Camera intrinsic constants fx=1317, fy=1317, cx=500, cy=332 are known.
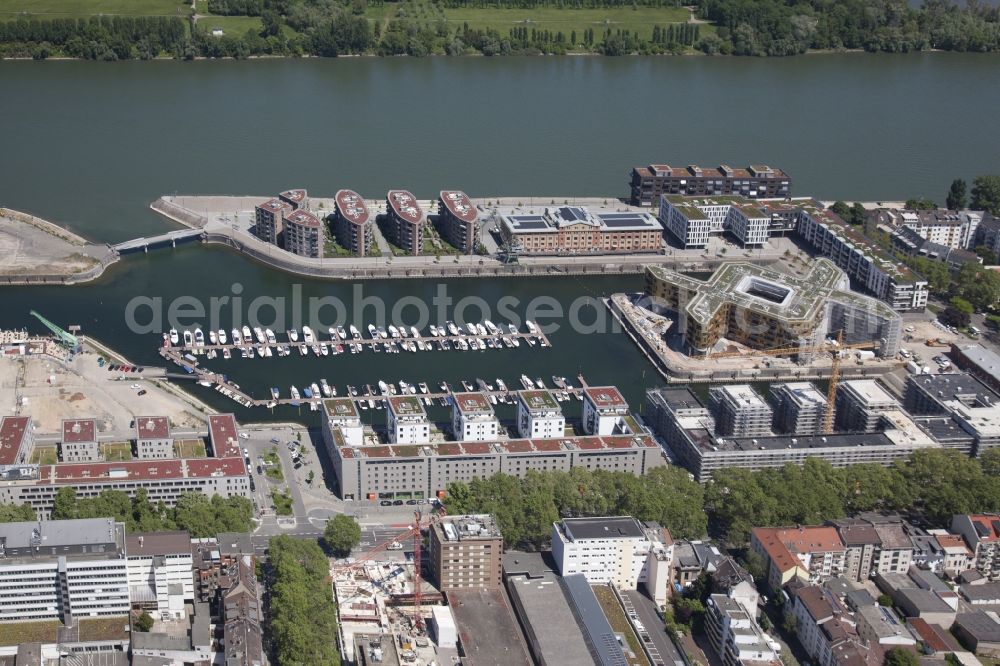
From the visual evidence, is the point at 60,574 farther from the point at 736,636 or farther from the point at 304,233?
the point at 304,233

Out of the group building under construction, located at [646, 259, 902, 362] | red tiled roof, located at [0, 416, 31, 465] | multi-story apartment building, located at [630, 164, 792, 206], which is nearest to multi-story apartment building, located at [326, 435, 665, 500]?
red tiled roof, located at [0, 416, 31, 465]

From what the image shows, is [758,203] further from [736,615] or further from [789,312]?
[736,615]

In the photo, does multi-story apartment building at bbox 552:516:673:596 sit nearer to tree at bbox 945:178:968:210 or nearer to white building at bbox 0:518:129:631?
white building at bbox 0:518:129:631

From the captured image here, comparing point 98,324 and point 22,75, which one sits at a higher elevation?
point 22,75

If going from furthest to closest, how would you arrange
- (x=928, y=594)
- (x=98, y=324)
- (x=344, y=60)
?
(x=344, y=60), (x=98, y=324), (x=928, y=594)

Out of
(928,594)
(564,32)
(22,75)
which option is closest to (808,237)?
(928,594)

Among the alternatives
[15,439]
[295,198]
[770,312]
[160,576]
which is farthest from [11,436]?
[770,312]

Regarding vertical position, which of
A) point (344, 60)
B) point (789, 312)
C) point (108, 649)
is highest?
point (344, 60)
